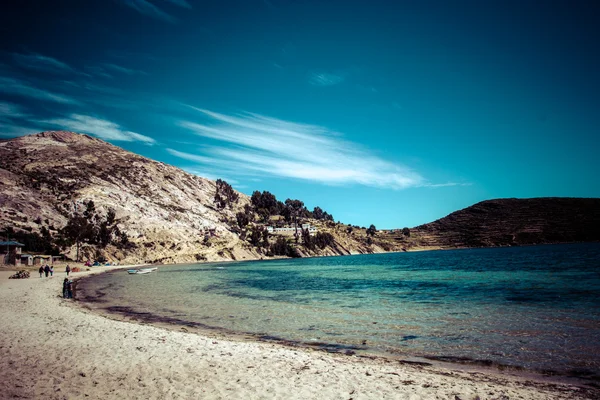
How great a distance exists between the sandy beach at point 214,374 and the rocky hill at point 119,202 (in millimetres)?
101285

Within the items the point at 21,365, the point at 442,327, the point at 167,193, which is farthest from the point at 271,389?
the point at 167,193

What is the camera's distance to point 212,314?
24078 millimetres

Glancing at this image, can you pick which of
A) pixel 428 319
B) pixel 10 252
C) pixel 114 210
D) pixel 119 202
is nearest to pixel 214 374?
pixel 428 319

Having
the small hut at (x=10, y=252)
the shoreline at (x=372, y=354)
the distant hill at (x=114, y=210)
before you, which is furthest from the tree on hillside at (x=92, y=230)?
the shoreline at (x=372, y=354)

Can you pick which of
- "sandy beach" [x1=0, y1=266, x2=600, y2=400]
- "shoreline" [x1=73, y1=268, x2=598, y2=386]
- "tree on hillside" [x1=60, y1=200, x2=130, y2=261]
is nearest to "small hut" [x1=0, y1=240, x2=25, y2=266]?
"tree on hillside" [x1=60, y1=200, x2=130, y2=261]

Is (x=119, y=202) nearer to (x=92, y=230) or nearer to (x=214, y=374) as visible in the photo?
(x=92, y=230)

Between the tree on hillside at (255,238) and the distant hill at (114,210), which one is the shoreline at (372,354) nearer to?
the distant hill at (114,210)

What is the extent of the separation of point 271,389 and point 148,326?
12457 millimetres

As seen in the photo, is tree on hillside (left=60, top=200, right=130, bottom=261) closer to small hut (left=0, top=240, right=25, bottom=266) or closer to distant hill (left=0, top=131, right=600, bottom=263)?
distant hill (left=0, top=131, right=600, bottom=263)

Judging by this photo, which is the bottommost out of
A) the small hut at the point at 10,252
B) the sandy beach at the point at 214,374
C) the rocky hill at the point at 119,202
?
the small hut at the point at 10,252

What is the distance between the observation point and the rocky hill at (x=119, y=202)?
106625 millimetres

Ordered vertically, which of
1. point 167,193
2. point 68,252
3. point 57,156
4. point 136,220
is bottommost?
point 68,252

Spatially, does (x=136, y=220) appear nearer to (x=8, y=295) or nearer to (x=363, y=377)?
(x=8, y=295)

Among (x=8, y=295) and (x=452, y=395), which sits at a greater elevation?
(x=452, y=395)
